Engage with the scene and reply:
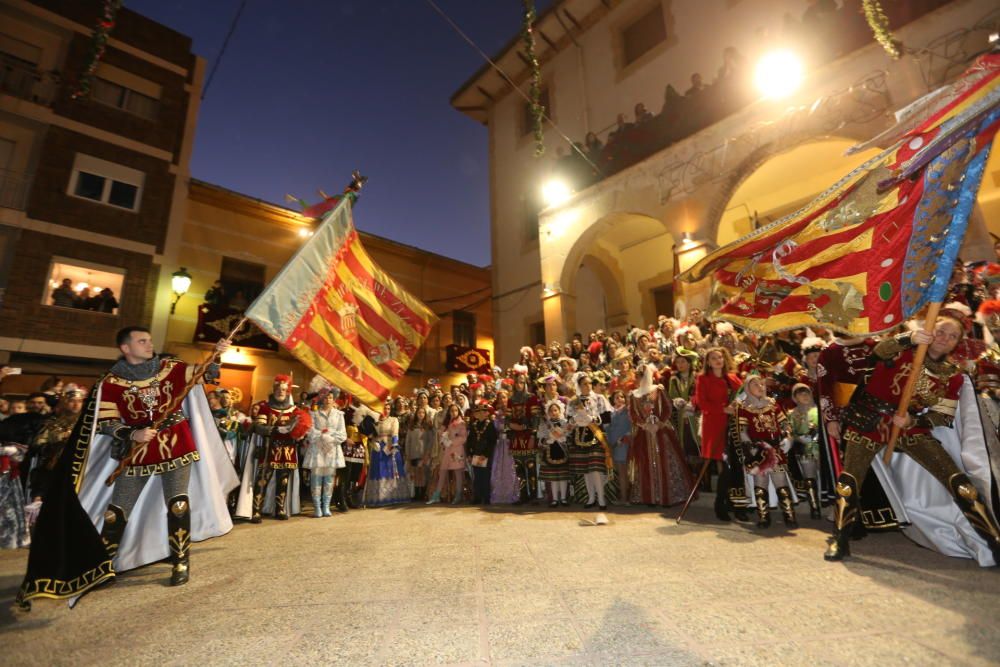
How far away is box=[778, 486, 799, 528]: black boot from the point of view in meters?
4.73

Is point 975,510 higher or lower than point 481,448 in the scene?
lower

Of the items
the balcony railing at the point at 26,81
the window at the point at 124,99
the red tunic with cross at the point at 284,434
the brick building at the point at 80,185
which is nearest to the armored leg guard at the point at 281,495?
the red tunic with cross at the point at 284,434

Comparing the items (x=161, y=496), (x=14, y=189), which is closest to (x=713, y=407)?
(x=161, y=496)

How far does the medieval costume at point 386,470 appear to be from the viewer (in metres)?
8.38

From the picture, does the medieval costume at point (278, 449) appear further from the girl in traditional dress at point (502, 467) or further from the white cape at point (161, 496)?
the girl in traditional dress at point (502, 467)

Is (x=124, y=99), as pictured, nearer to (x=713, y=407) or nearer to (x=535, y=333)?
(x=535, y=333)

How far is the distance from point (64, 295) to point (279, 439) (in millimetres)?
10617

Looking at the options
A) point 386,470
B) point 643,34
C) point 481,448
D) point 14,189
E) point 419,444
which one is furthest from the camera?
point 643,34

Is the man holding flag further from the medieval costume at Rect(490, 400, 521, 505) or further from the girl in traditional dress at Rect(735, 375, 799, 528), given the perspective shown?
the medieval costume at Rect(490, 400, 521, 505)

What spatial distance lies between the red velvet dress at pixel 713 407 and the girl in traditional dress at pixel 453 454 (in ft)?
14.4

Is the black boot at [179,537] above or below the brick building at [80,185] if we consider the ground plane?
below

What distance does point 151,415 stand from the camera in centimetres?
382

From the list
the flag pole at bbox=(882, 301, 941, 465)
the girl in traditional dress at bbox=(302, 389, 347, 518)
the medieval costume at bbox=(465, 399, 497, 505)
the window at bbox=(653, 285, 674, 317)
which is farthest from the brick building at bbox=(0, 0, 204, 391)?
the flag pole at bbox=(882, 301, 941, 465)

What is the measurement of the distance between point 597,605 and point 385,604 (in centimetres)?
132
